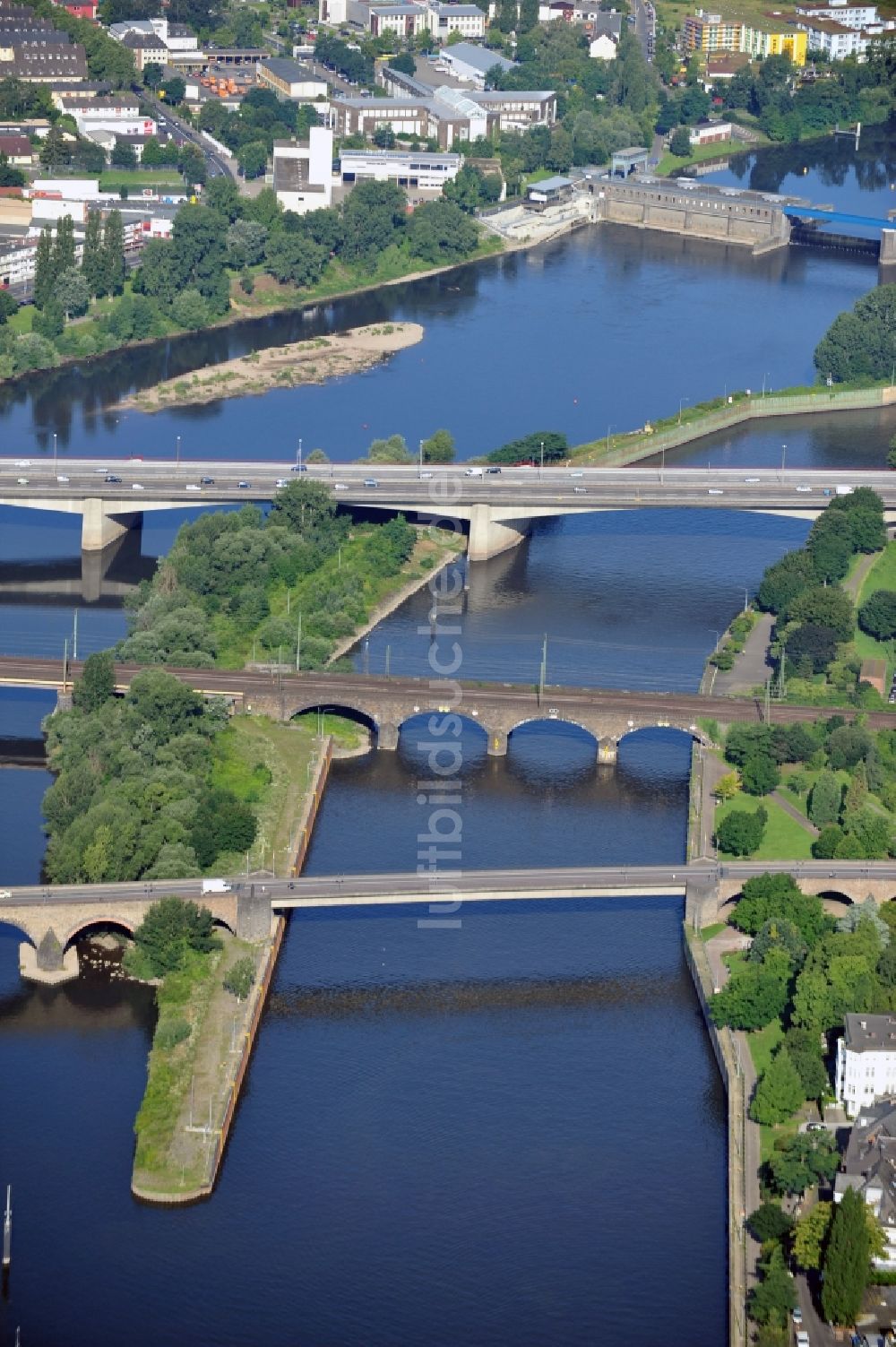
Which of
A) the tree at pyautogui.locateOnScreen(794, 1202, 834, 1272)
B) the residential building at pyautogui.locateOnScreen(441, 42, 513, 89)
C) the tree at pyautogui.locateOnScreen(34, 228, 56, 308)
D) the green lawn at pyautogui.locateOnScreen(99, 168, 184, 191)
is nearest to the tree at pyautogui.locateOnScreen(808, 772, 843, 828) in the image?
the tree at pyautogui.locateOnScreen(794, 1202, 834, 1272)

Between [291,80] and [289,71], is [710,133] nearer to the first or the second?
[289,71]

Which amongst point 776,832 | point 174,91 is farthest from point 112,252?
point 776,832

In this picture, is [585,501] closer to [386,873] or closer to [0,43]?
[386,873]

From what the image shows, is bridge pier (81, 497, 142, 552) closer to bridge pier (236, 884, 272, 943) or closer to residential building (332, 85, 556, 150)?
bridge pier (236, 884, 272, 943)

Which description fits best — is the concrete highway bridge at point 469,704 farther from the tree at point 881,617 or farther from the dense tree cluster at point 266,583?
the tree at point 881,617

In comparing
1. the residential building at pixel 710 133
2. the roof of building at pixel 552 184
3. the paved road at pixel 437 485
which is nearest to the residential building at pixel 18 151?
the roof of building at pixel 552 184

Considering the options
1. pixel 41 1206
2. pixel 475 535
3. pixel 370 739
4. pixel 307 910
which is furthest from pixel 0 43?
pixel 41 1206
